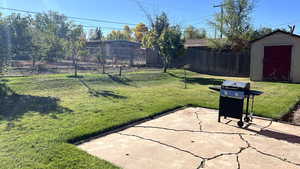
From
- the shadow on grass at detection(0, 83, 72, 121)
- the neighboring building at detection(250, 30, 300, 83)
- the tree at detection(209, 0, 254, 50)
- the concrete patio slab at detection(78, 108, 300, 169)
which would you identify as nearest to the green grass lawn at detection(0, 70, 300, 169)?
the shadow on grass at detection(0, 83, 72, 121)

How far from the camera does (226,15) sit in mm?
17469

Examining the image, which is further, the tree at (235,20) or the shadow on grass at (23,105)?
the tree at (235,20)

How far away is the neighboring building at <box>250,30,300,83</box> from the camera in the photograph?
1080cm

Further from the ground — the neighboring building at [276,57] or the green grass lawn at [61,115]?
the neighboring building at [276,57]

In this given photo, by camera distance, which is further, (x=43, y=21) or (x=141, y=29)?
(x=141, y=29)

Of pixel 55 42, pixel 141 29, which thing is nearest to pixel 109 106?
pixel 55 42

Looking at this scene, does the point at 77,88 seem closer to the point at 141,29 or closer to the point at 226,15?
the point at 226,15

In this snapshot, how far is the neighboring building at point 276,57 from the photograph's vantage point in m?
10.8

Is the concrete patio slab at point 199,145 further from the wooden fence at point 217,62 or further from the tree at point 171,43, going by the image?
the wooden fence at point 217,62

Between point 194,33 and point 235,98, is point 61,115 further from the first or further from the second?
point 194,33

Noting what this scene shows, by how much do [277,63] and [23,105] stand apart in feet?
38.2

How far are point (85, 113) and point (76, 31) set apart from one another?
15.3 meters

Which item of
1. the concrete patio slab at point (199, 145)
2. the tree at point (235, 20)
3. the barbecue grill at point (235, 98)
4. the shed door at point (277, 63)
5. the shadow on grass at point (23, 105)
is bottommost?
the concrete patio slab at point (199, 145)


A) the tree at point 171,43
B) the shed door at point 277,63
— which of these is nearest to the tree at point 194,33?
the tree at point 171,43
